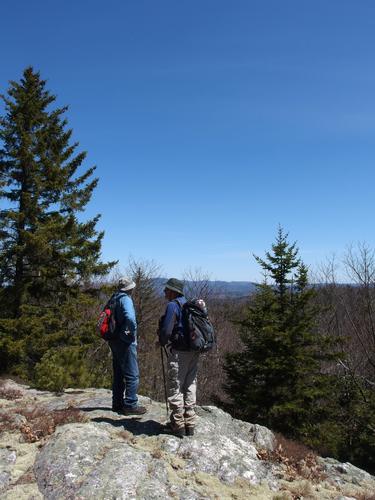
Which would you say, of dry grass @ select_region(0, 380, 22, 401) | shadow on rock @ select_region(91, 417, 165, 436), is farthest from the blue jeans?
dry grass @ select_region(0, 380, 22, 401)

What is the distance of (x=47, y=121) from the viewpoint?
646 inches

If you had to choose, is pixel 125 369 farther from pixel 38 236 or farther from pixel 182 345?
pixel 38 236

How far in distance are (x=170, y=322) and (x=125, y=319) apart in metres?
1.11

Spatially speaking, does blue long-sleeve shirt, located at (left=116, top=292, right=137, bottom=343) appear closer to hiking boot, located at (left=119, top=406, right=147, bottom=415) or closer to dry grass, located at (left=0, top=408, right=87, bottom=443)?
hiking boot, located at (left=119, top=406, right=147, bottom=415)

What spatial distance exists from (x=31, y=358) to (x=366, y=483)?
11961mm

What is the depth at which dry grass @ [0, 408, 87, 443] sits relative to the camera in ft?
20.9

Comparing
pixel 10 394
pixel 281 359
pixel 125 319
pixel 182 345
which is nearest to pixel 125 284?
pixel 125 319

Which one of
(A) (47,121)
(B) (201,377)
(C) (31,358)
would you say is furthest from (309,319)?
(B) (201,377)

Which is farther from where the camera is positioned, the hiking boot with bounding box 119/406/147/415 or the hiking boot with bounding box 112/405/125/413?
the hiking boot with bounding box 112/405/125/413

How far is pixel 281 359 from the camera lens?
1434cm

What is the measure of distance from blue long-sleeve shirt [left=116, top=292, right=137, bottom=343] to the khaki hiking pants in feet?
3.00

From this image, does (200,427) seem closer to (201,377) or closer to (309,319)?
(309,319)

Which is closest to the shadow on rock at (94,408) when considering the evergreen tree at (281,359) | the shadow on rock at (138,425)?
the shadow on rock at (138,425)

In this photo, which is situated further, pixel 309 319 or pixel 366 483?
pixel 309 319
